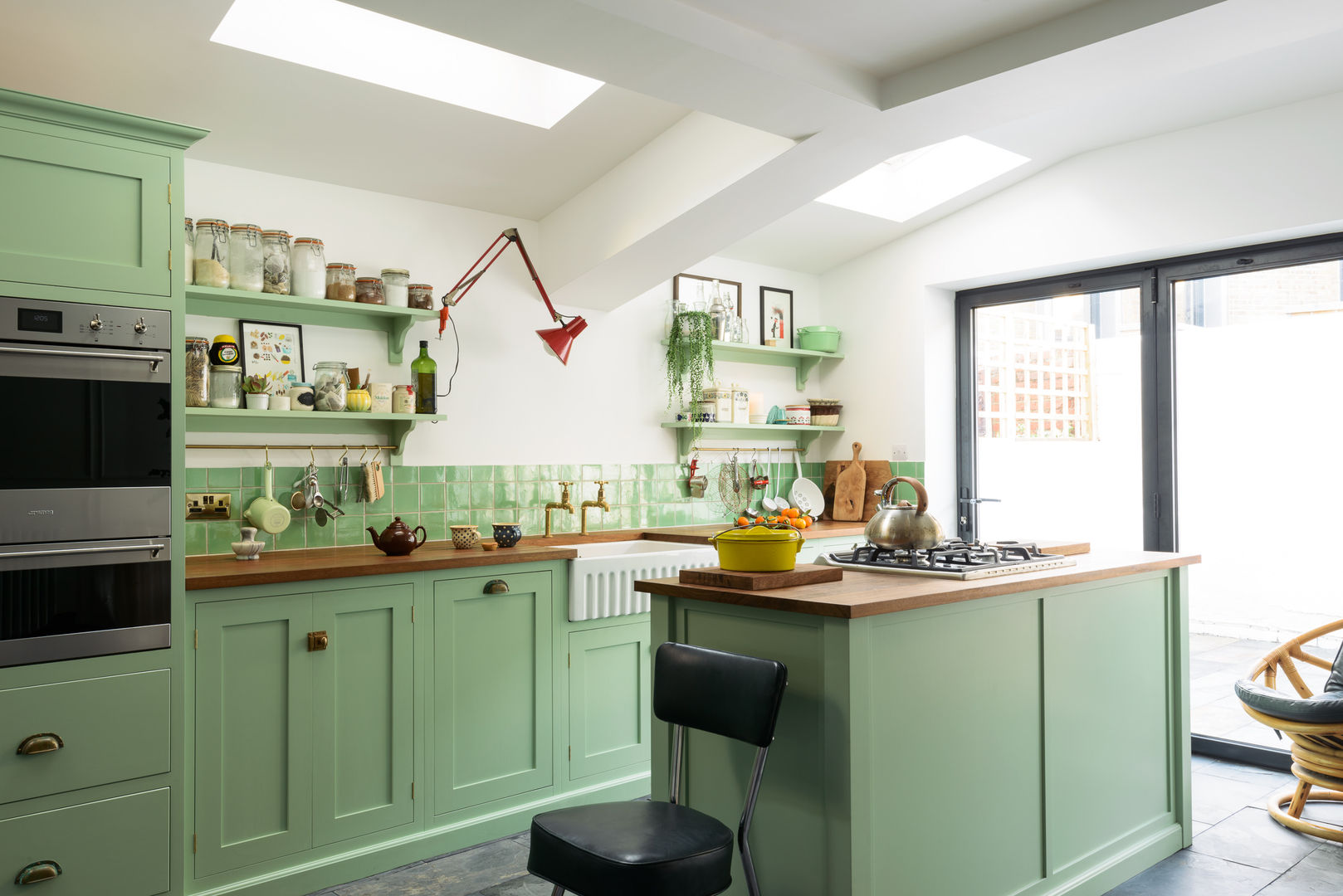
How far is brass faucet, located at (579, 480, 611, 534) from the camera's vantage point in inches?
162

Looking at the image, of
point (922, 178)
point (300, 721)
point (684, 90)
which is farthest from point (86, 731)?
point (922, 178)

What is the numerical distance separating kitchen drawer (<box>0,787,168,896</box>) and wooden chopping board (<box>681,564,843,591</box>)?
1.55m

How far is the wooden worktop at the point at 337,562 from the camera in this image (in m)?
2.68

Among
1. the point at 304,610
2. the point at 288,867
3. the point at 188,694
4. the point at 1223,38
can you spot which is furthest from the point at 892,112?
the point at 288,867

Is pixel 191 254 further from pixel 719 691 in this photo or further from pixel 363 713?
pixel 719 691

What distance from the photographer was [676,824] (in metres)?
1.99

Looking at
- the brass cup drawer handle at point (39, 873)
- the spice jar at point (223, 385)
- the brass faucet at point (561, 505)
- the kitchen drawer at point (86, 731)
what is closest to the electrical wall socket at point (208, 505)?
the spice jar at point (223, 385)

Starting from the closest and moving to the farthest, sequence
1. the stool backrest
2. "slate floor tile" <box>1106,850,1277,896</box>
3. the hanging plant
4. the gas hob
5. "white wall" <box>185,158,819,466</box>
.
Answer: the stool backrest → the gas hob → "slate floor tile" <box>1106,850,1277,896</box> → "white wall" <box>185,158,819,466</box> → the hanging plant

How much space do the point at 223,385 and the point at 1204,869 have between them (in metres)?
3.57

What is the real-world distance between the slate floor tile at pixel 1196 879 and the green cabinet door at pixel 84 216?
3.34m

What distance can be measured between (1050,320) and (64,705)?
4.36m

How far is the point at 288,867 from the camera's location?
2.80 metres

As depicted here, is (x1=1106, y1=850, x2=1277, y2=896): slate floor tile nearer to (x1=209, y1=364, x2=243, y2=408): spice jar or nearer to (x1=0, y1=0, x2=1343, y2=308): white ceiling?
(x1=0, y1=0, x2=1343, y2=308): white ceiling

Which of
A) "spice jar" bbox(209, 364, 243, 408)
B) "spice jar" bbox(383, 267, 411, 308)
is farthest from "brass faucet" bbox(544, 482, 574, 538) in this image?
"spice jar" bbox(209, 364, 243, 408)
